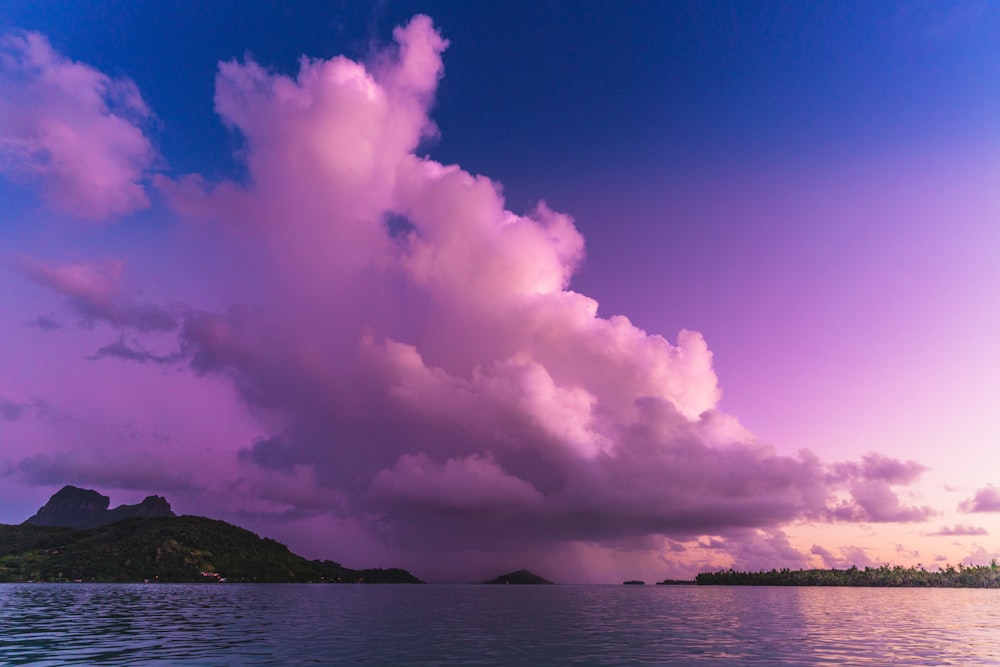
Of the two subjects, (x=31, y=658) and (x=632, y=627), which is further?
(x=632, y=627)

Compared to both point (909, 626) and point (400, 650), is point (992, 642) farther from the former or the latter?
point (400, 650)

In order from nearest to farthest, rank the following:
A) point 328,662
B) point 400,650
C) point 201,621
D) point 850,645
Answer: point 328,662
point 400,650
point 850,645
point 201,621

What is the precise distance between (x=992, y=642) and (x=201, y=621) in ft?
368

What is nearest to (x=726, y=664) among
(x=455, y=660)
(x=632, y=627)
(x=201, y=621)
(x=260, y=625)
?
(x=455, y=660)

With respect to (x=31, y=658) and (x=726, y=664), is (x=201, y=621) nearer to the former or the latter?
(x=31, y=658)

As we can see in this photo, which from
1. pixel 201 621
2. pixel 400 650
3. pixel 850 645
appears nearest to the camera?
pixel 400 650

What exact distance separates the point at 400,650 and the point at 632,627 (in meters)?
44.9

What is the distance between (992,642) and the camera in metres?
77.1

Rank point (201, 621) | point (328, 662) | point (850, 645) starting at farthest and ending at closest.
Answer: point (201, 621)
point (850, 645)
point (328, 662)

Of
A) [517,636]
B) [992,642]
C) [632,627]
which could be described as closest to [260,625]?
[517,636]

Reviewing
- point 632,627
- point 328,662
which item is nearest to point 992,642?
point 632,627

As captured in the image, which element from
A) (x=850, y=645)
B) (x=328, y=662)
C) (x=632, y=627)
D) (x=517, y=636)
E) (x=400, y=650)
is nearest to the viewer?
(x=328, y=662)

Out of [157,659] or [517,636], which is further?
[517,636]

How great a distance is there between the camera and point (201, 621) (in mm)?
100438
